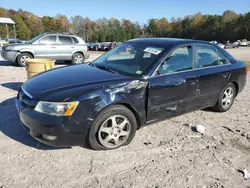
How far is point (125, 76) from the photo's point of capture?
3.50m

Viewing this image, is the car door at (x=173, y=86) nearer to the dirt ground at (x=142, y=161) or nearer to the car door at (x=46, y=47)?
the dirt ground at (x=142, y=161)

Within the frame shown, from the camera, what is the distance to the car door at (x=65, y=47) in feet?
37.6

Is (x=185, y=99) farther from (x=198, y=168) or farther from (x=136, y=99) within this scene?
(x=198, y=168)

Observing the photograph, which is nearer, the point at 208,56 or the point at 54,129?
the point at 54,129

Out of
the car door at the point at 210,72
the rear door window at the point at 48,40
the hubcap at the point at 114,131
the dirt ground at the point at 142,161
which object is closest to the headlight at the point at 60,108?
the hubcap at the point at 114,131

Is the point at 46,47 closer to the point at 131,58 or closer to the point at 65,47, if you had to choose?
the point at 65,47

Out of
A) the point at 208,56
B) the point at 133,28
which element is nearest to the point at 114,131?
the point at 208,56

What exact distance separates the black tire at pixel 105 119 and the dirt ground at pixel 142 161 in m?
0.13

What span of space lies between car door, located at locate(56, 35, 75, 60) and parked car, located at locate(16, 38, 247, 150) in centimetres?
747

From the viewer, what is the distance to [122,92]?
326cm

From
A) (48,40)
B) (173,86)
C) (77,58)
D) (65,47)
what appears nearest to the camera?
(173,86)

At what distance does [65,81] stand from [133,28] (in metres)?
96.9

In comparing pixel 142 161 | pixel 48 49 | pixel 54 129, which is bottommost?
pixel 142 161

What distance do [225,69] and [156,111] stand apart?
199 centimetres
